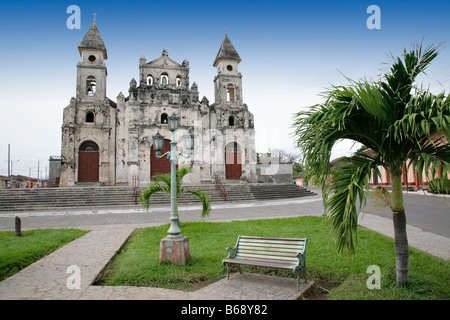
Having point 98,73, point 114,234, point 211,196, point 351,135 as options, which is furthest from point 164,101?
point 351,135

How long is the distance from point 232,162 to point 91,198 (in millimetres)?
13451

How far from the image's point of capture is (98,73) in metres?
27.8

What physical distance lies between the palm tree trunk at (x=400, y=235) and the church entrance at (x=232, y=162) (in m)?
25.4

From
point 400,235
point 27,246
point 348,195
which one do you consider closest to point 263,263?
point 348,195

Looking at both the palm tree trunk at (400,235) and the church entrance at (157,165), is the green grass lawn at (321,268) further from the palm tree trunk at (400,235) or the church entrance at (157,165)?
the church entrance at (157,165)

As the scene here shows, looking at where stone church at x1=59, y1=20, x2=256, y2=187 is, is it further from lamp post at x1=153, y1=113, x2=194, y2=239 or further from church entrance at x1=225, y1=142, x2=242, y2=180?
lamp post at x1=153, y1=113, x2=194, y2=239

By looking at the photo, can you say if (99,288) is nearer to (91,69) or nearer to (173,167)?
(173,167)

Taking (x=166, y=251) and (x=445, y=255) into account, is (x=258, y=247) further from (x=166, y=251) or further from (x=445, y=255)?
(x=445, y=255)

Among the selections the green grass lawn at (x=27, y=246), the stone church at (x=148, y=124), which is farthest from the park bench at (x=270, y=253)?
the stone church at (x=148, y=124)

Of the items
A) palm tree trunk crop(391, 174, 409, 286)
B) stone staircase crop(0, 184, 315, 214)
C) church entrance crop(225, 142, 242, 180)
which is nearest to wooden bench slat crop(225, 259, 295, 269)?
palm tree trunk crop(391, 174, 409, 286)

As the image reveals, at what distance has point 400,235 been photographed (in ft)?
15.2

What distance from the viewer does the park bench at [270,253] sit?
514 centimetres

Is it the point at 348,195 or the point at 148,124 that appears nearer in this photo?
the point at 348,195
